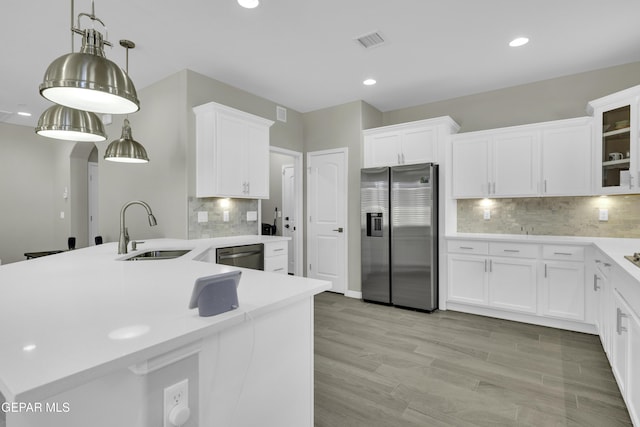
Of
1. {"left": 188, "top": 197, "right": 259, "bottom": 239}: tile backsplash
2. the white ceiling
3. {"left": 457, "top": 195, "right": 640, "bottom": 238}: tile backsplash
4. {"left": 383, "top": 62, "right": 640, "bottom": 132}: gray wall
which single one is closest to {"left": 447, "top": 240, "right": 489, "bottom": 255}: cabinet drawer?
{"left": 457, "top": 195, "right": 640, "bottom": 238}: tile backsplash

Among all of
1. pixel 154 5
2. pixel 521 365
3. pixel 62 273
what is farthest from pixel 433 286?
pixel 154 5

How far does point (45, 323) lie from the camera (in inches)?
37.2

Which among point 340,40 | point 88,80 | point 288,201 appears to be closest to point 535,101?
point 340,40

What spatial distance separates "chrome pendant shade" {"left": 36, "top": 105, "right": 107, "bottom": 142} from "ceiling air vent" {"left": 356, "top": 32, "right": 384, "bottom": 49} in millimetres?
2318

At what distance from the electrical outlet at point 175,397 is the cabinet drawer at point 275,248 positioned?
2806 mm

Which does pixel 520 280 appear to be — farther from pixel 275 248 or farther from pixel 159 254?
pixel 159 254

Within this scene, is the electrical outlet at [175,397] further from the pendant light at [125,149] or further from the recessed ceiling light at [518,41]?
the recessed ceiling light at [518,41]

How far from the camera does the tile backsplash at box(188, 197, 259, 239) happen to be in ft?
12.1

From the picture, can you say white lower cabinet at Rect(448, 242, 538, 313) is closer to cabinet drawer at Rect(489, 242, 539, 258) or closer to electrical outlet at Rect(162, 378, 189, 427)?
cabinet drawer at Rect(489, 242, 539, 258)

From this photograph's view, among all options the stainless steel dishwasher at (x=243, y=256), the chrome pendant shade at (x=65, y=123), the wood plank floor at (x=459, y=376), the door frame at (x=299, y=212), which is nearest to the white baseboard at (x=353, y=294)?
the door frame at (x=299, y=212)

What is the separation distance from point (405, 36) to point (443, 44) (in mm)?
420

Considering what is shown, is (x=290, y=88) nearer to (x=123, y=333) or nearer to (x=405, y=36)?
(x=405, y=36)

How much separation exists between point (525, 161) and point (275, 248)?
10.1 ft

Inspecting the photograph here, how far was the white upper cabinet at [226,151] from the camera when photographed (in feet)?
11.8
